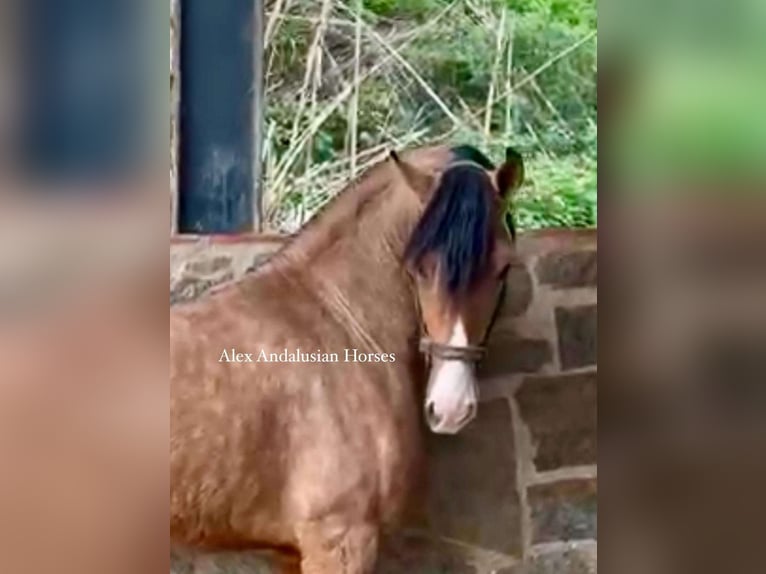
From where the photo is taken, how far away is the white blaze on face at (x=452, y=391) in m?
0.96

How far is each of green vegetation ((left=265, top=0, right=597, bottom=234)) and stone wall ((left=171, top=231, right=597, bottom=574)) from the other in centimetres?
7

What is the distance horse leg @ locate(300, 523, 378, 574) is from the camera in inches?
37.8

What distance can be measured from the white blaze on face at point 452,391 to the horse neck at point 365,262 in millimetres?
43

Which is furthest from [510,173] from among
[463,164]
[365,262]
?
[365,262]

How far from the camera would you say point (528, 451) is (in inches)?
40.8

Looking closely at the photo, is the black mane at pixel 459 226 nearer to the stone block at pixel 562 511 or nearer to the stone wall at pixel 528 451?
the stone wall at pixel 528 451

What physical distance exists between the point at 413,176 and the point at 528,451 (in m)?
0.28

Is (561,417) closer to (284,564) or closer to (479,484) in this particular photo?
(479,484)
